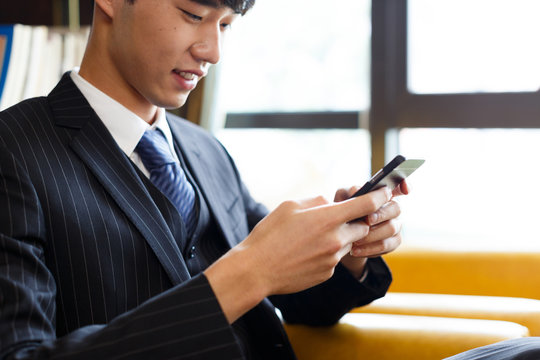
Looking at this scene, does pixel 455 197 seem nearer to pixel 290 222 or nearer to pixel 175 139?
pixel 175 139

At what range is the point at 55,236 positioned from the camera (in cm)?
91

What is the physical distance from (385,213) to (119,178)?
0.47 metres

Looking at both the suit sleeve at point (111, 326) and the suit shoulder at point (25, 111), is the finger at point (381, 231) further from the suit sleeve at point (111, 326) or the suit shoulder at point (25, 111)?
the suit shoulder at point (25, 111)

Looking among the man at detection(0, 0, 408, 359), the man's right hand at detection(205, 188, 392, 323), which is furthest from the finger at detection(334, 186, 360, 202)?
the man's right hand at detection(205, 188, 392, 323)

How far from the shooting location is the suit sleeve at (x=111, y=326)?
2.46 ft

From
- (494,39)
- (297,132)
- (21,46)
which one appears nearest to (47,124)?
(21,46)

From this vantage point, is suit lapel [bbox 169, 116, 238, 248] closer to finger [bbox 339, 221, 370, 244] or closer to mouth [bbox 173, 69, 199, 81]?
mouth [bbox 173, 69, 199, 81]

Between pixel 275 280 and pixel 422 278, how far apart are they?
84 cm

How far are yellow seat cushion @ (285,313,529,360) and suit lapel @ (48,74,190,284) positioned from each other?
373mm

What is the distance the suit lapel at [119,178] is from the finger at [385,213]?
34 centimetres

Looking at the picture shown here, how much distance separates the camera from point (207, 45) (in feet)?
3.66

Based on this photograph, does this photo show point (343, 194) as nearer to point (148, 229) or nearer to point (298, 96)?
point (148, 229)

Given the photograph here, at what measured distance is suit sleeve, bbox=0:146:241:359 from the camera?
29.6 inches

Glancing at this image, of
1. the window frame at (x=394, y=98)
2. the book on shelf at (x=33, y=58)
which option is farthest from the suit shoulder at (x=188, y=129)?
the window frame at (x=394, y=98)
